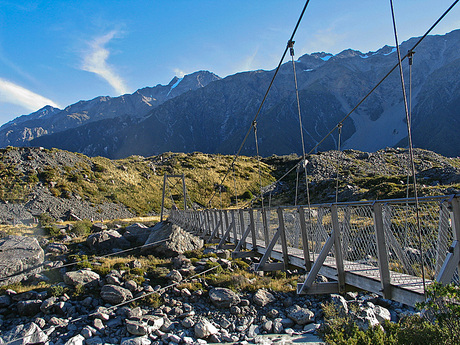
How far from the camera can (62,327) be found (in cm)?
1031

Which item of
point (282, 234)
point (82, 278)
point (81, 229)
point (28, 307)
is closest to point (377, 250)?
point (282, 234)

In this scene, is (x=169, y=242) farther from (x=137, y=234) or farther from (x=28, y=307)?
(x=28, y=307)

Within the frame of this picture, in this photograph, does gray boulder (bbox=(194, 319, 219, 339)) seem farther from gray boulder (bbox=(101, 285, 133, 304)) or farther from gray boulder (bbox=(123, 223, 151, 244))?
gray boulder (bbox=(123, 223, 151, 244))

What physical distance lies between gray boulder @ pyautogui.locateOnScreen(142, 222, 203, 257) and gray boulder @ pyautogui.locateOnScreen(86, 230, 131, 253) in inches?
77.1

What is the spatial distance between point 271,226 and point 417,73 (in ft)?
499

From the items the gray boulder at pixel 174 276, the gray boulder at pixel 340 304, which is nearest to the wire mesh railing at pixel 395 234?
the gray boulder at pixel 340 304

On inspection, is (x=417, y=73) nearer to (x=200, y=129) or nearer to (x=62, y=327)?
(x=200, y=129)

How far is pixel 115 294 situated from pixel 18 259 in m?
5.34

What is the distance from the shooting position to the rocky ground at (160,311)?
1004cm

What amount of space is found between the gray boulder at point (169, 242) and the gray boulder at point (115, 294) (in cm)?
416

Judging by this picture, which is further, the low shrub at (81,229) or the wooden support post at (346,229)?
the low shrub at (81,229)

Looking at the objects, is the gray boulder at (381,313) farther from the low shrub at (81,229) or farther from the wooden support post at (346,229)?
the low shrub at (81,229)

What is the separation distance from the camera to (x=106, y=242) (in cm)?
1794

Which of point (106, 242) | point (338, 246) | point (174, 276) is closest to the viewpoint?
point (338, 246)
